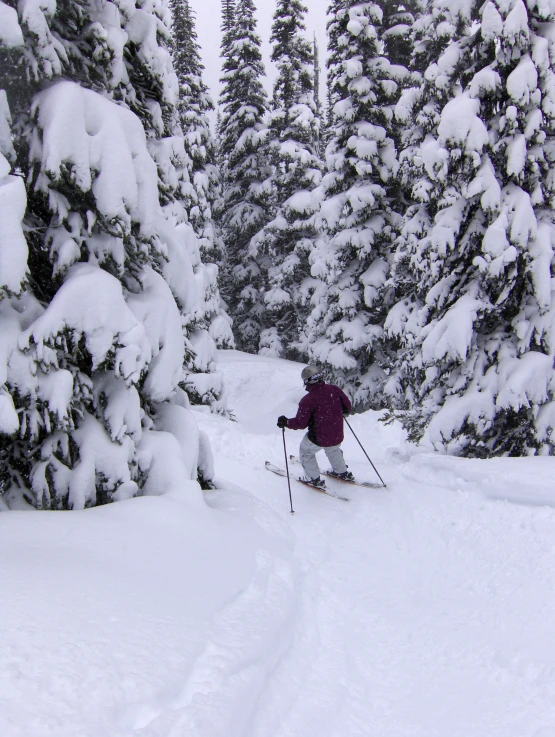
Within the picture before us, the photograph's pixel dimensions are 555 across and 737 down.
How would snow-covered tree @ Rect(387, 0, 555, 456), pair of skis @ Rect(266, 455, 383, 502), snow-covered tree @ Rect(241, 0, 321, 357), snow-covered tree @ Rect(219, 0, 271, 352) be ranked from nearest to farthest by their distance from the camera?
snow-covered tree @ Rect(387, 0, 555, 456)
pair of skis @ Rect(266, 455, 383, 502)
snow-covered tree @ Rect(241, 0, 321, 357)
snow-covered tree @ Rect(219, 0, 271, 352)

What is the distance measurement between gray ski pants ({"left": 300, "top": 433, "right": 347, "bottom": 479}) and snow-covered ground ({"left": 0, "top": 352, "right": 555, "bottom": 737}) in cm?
189

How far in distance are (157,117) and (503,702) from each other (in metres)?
6.83

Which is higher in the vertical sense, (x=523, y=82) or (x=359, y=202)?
(x=523, y=82)

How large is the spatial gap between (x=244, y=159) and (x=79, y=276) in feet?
82.7

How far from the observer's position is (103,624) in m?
3.09

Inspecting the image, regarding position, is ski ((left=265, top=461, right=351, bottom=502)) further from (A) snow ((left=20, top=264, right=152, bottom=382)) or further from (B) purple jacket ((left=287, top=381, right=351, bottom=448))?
(A) snow ((left=20, top=264, right=152, bottom=382))

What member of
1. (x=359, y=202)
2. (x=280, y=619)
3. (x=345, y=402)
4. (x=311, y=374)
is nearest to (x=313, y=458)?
(x=345, y=402)

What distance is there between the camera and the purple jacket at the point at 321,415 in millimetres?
8945

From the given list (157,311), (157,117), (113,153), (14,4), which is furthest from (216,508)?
(14,4)

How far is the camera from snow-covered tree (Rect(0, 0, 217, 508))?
4.50 meters

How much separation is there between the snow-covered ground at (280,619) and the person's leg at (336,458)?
194 cm

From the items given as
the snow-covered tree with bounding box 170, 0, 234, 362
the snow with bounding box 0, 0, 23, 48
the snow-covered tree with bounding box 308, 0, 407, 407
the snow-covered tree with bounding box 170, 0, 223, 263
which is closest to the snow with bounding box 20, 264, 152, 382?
the snow with bounding box 0, 0, 23, 48

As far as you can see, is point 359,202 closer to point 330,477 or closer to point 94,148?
point 330,477

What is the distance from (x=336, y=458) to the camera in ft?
30.2
